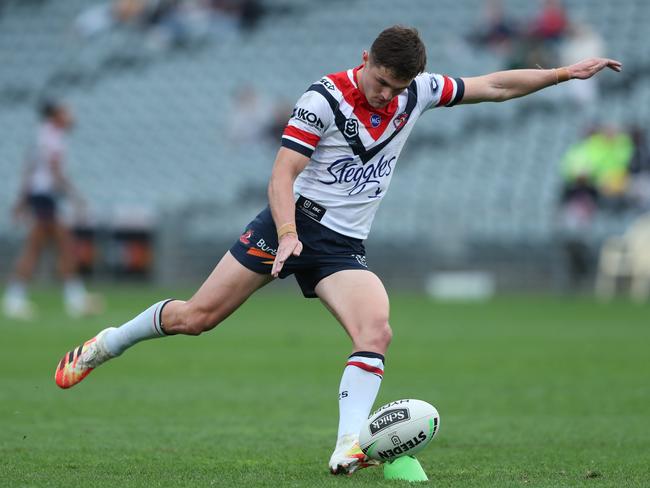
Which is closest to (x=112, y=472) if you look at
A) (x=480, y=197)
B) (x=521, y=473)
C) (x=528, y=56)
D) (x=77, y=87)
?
(x=521, y=473)

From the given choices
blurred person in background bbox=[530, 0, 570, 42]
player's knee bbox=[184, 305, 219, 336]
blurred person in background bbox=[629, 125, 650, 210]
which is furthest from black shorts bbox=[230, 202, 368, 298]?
blurred person in background bbox=[530, 0, 570, 42]

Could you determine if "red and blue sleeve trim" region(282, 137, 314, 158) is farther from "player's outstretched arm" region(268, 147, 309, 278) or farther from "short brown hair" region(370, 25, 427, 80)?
"short brown hair" region(370, 25, 427, 80)

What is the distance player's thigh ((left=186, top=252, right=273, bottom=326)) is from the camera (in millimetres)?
6617

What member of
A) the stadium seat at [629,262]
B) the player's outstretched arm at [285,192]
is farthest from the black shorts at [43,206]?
the player's outstretched arm at [285,192]

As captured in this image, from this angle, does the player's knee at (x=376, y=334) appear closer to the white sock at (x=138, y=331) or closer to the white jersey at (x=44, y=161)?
the white sock at (x=138, y=331)

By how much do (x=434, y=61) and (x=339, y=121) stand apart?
20857mm

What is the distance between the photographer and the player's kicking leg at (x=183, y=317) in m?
6.64

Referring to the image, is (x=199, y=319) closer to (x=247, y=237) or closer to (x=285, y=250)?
(x=247, y=237)

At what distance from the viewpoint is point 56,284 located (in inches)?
952

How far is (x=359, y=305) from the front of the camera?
630 cm

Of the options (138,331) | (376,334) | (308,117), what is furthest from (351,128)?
(138,331)

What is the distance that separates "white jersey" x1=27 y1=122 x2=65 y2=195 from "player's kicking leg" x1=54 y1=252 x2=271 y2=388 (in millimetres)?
9313

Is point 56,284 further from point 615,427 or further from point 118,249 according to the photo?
point 615,427

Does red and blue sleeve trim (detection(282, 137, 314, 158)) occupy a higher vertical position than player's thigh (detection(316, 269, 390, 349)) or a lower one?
higher
